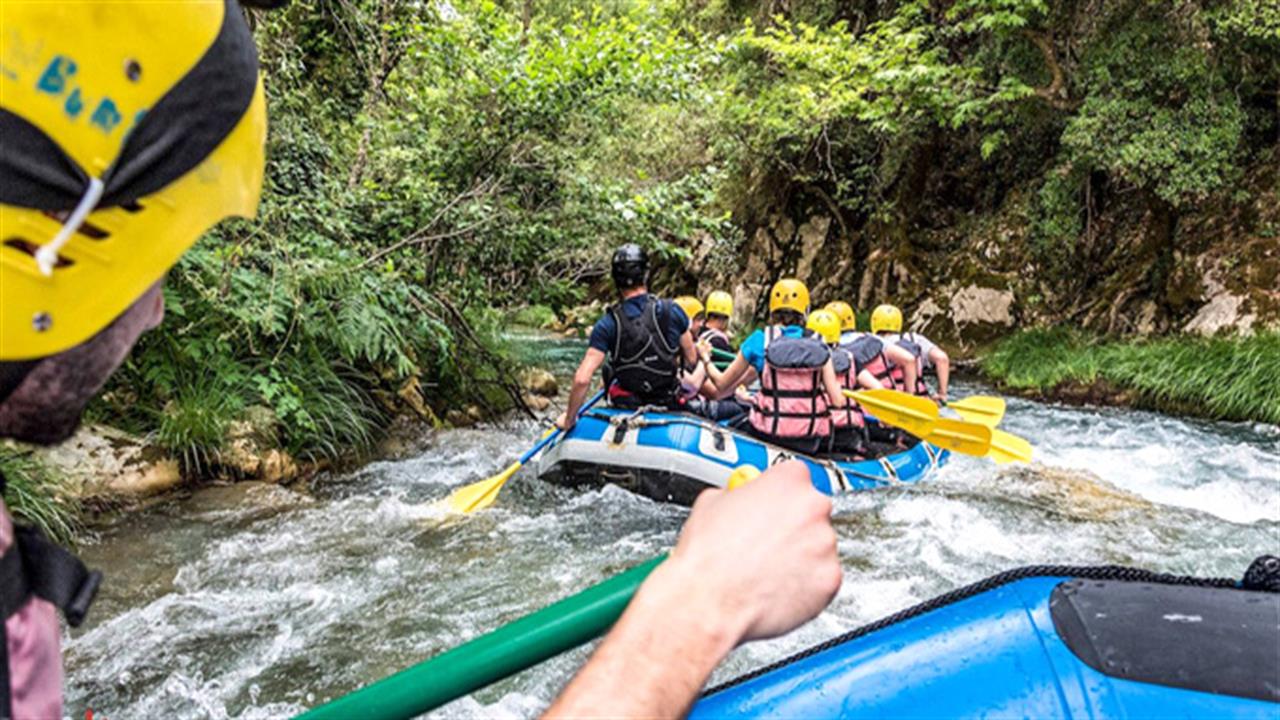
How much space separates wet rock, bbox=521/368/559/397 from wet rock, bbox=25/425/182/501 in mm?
4724

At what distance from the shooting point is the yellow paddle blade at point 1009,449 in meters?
5.91

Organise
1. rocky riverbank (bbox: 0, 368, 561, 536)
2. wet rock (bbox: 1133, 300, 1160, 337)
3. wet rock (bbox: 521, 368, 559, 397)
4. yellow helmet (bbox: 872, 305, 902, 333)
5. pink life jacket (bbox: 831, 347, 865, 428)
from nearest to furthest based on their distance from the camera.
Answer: rocky riverbank (bbox: 0, 368, 561, 536) → pink life jacket (bbox: 831, 347, 865, 428) → yellow helmet (bbox: 872, 305, 902, 333) → wet rock (bbox: 521, 368, 559, 397) → wet rock (bbox: 1133, 300, 1160, 337)

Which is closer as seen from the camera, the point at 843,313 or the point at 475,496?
the point at 475,496

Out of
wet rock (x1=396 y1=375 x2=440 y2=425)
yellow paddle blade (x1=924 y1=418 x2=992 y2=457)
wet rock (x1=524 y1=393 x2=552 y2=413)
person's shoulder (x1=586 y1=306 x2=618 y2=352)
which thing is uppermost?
person's shoulder (x1=586 y1=306 x2=618 y2=352)

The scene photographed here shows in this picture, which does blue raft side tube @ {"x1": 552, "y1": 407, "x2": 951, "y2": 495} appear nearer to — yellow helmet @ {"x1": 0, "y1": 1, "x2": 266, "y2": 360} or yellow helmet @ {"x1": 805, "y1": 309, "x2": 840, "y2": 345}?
yellow helmet @ {"x1": 805, "y1": 309, "x2": 840, "y2": 345}

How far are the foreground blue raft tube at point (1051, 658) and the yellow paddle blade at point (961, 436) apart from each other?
483cm

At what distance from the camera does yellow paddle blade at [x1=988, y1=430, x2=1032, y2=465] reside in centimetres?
591

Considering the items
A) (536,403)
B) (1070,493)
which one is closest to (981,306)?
(1070,493)

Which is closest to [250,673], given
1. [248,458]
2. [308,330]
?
[248,458]

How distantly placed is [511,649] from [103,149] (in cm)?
63

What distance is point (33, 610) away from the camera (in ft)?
2.16

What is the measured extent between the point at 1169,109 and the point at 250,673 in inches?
433

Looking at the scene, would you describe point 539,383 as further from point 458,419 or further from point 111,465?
point 111,465

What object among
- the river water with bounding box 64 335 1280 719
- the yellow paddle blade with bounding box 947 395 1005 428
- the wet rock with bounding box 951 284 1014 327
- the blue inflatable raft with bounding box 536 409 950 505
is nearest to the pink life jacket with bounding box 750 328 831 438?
the blue inflatable raft with bounding box 536 409 950 505
